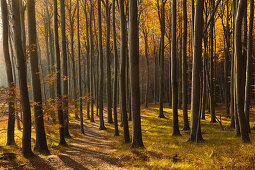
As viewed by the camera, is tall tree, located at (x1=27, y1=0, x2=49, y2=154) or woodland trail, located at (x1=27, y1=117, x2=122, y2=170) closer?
woodland trail, located at (x1=27, y1=117, x2=122, y2=170)

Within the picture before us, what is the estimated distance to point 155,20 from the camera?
Result: 22.1 metres

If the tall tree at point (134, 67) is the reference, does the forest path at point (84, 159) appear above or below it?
below

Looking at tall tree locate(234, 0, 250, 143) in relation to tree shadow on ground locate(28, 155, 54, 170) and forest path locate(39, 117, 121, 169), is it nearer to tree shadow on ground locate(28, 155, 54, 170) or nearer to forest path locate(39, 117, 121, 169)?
forest path locate(39, 117, 121, 169)

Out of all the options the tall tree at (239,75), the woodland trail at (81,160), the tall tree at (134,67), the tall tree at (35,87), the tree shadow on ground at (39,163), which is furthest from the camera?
the tall tree at (35,87)

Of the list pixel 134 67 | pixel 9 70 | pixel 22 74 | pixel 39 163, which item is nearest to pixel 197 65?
pixel 134 67

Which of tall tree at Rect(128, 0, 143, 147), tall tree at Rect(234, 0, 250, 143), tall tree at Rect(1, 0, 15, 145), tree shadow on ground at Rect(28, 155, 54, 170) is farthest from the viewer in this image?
tall tree at Rect(128, 0, 143, 147)

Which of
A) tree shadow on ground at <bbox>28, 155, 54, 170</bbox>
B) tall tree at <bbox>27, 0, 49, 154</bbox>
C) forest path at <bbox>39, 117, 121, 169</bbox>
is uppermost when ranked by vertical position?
tall tree at <bbox>27, 0, 49, 154</bbox>

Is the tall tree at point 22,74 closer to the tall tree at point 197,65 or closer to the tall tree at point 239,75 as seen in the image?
the tall tree at point 197,65

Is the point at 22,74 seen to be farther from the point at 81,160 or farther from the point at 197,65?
the point at 197,65

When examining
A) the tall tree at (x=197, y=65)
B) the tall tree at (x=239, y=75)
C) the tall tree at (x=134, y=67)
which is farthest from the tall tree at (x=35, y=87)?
the tall tree at (x=239, y=75)

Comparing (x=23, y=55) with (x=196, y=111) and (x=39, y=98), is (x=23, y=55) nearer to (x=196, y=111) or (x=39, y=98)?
(x=39, y=98)

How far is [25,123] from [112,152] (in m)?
4.11

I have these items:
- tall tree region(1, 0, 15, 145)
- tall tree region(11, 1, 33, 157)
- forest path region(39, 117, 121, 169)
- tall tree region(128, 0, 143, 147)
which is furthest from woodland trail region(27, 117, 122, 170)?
tall tree region(1, 0, 15, 145)

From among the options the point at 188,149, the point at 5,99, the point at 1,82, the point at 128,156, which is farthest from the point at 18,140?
the point at 1,82
